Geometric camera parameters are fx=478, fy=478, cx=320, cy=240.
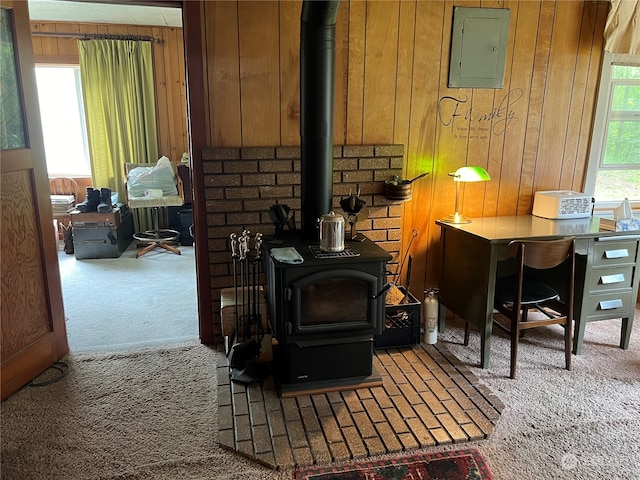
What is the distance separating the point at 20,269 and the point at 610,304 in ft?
10.9

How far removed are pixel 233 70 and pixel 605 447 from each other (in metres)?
2.57

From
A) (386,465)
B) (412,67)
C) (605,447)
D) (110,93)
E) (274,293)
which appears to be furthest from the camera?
(110,93)

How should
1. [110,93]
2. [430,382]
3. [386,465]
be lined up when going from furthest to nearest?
[110,93]
[430,382]
[386,465]

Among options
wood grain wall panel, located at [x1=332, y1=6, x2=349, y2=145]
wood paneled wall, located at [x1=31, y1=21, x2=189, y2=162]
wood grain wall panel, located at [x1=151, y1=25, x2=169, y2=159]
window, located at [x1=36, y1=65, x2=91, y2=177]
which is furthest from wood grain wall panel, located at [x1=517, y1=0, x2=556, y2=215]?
window, located at [x1=36, y1=65, x2=91, y2=177]

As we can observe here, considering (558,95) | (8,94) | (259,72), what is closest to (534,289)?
(558,95)

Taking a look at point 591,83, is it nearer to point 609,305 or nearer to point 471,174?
point 471,174

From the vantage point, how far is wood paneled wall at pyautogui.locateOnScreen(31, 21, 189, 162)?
17.3 feet

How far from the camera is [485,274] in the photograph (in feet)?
8.63

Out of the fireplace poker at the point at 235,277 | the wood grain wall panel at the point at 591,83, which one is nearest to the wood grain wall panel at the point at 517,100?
the wood grain wall panel at the point at 591,83

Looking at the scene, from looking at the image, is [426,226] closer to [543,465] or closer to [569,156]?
[569,156]

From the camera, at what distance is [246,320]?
2652 millimetres

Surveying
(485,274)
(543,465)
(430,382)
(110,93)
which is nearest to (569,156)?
(485,274)

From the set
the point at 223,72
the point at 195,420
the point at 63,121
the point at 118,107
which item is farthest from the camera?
the point at 63,121

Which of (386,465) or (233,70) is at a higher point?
(233,70)
